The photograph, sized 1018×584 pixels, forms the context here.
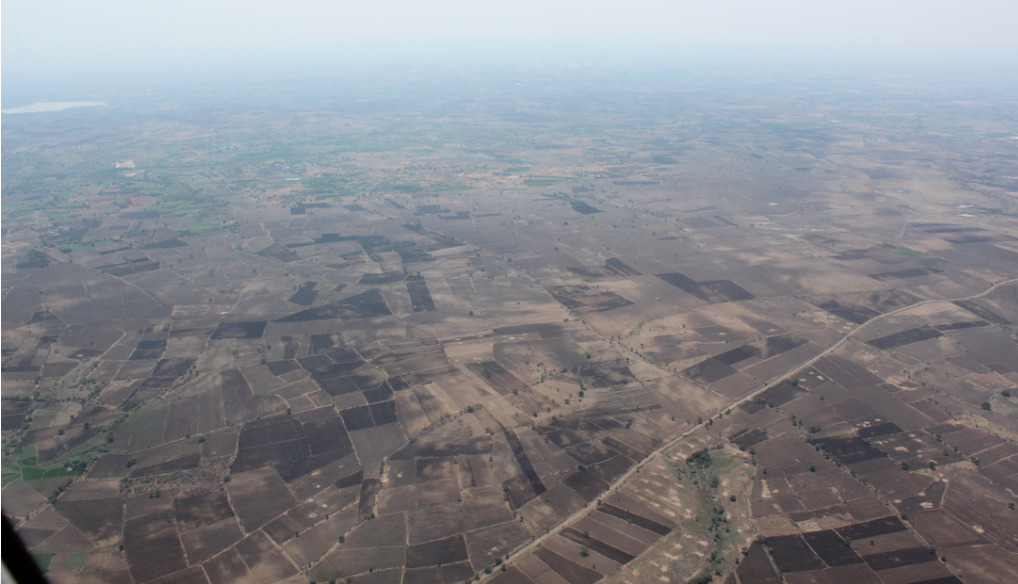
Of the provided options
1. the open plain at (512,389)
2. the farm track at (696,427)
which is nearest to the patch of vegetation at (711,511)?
the open plain at (512,389)

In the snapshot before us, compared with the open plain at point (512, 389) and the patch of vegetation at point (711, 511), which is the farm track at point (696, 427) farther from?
the patch of vegetation at point (711, 511)

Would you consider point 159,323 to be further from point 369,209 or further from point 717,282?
point 717,282

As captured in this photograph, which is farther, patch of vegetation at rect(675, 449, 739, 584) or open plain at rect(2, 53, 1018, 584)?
open plain at rect(2, 53, 1018, 584)

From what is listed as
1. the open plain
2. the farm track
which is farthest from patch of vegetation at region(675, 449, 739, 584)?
the farm track

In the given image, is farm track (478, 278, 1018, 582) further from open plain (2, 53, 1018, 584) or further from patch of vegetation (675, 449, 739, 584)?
patch of vegetation (675, 449, 739, 584)

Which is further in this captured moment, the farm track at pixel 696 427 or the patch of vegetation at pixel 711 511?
the farm track at pixel 696 427

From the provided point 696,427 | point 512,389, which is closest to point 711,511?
point 696,427

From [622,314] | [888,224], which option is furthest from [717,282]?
[888,224]

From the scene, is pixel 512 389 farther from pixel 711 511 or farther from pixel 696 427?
pixel 711 511

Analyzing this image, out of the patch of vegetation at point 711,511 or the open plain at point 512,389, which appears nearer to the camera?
the patch of vegetation at point 711,511

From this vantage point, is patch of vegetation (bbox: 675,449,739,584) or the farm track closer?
patch of vegetation (bbox: 675,449,739,584)
